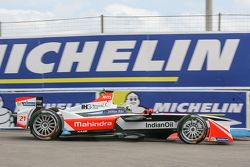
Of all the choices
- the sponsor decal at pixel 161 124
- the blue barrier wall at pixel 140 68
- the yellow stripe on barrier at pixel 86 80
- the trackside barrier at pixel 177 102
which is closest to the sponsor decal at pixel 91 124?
the sponsor decal at pixel 161 124

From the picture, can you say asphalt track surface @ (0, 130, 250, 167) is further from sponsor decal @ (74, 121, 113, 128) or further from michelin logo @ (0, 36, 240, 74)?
michelin logo @ (0, 36, 240, 74)

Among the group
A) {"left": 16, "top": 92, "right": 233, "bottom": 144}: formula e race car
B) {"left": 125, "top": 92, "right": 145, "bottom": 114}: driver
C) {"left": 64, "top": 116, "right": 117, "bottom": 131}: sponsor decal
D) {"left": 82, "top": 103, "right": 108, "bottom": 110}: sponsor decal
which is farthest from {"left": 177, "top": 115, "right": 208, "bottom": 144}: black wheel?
{"left": 125, "top": 92, "right": 145, "bottom": 114}: driver

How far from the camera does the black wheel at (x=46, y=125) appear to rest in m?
10.2

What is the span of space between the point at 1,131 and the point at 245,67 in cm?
641

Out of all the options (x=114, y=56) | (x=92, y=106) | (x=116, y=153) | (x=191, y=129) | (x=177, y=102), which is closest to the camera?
(x=116, y=153)

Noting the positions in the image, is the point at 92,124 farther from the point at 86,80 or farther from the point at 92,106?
the point at 86,80

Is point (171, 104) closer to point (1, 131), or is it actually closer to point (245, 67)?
point (245, 67)

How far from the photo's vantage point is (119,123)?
33.0 ft

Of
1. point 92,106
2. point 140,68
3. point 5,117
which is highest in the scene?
point 140,68

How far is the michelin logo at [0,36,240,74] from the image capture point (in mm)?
12070

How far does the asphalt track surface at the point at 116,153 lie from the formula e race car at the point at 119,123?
0.66ft

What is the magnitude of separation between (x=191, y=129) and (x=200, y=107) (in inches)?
82.8

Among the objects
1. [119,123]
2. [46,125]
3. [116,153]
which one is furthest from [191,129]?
[46,125]

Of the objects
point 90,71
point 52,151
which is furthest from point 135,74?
point 52,151
